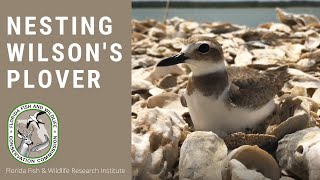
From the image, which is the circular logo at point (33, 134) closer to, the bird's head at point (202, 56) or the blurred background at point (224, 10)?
the bird's head at point (202, 56)

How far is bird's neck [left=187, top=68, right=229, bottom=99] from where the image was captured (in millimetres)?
1173

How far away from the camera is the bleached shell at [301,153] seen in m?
0.99

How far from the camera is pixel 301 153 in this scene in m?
1.04

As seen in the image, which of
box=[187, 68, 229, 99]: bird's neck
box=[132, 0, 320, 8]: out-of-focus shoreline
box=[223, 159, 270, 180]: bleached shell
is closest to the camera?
box=[223, 159, 270, 180]: bleached shell

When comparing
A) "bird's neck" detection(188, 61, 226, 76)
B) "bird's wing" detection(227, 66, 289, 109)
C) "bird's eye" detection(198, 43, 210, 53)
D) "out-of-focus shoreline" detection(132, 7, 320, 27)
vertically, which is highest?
"out-of-focus shoreline" detection(132, 7, 320, 27)

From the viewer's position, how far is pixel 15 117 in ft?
3.50

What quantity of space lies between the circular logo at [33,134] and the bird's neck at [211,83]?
0.31 m

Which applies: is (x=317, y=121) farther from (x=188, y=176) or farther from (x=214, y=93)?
(x=188, y=176)

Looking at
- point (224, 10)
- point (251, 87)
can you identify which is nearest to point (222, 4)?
point (224, 10)

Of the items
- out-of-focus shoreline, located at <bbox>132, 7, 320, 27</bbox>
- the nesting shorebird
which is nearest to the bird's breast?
the nesting shorebird

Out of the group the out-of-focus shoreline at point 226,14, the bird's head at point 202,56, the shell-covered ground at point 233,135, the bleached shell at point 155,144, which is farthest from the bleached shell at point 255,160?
the out-of-focus shoreline at point 226,14

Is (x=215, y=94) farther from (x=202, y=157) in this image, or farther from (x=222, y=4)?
(x=222, y=4)

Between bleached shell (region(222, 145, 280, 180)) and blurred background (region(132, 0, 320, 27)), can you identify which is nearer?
bleached shell (region(222, 145, 280, 180))

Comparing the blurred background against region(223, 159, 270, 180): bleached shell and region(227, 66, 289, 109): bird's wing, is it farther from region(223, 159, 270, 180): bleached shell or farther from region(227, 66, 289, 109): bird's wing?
region(223, 159, 270, 180): bleached shell
